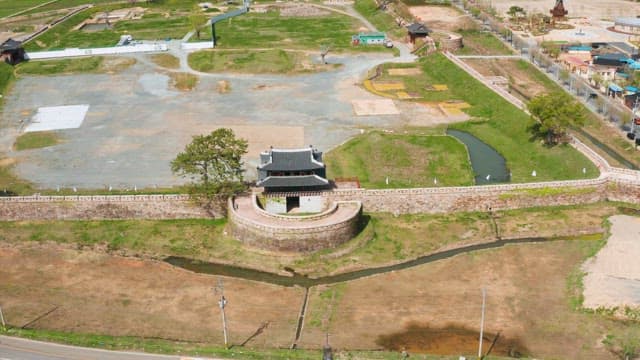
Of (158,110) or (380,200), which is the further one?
(158,110)

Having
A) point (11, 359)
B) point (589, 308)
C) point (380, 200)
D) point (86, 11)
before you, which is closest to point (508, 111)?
point (380, 200)

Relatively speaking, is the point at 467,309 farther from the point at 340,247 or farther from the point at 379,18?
the point at 379,18

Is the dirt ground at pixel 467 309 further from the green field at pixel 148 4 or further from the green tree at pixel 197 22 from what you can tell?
the green field at pixel 148 4

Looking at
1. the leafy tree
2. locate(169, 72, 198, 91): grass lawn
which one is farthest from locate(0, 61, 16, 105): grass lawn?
the leafy tree

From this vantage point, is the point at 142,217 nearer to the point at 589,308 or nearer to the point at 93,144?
the point at 93,144

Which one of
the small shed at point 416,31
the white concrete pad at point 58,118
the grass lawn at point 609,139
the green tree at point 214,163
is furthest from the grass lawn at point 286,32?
the green tree at point 214,163

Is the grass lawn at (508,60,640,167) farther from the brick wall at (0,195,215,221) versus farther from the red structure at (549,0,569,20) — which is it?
the red structure at (549,0,569,20)
